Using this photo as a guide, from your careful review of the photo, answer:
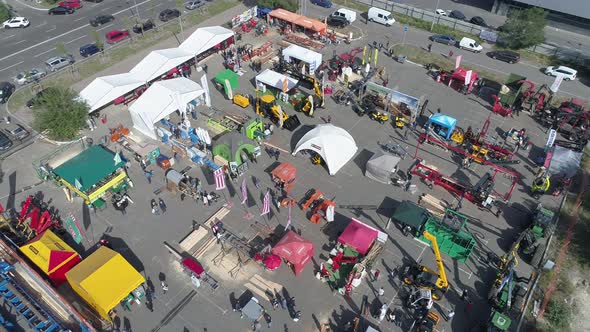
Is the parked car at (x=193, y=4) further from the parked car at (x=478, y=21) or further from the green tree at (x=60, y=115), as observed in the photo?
the parked car at (x=478, y=21)

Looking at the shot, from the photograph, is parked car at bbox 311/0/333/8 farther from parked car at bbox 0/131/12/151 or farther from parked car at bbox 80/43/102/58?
parked car at bbox 0/131/12/151

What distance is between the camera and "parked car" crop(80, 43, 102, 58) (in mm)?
50938

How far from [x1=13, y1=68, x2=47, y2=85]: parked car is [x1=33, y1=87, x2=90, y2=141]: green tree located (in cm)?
1123

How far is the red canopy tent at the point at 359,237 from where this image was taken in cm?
2806

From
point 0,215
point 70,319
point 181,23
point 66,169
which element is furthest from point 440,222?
point 181,23

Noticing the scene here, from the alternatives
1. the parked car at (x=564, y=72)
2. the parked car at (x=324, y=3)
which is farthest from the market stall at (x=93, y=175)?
the parked car at (x=564, y=72)

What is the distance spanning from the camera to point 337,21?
57.2m

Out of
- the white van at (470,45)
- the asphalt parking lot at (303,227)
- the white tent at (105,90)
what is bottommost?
the asphalt parking lot at (303,227)

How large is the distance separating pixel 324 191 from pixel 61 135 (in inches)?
979

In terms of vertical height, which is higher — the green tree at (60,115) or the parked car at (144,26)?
the parked car at (144,26)

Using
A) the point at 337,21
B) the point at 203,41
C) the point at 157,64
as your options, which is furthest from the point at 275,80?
the point at 337,21

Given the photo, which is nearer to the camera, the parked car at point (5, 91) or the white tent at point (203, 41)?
the parked car at point (5, 91)

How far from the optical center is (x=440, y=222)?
98.0 ft

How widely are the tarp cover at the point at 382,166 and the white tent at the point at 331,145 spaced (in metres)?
2.41
